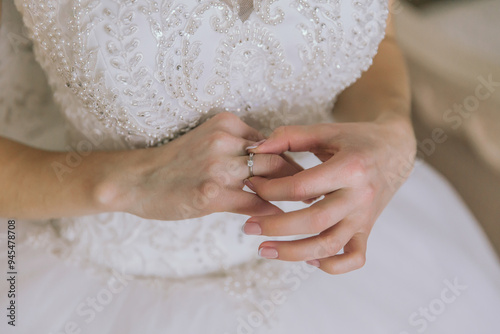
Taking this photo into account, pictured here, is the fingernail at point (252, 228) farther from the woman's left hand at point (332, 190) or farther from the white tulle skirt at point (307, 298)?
the white tulle skirt at point (307, 298)

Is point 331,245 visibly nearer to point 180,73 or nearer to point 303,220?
point 303,220

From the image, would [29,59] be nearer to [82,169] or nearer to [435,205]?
[82,169]

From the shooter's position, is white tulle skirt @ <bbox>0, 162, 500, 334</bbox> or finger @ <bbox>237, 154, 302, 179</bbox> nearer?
finger @ <bbox>237, 154, 302, 179</bbox>

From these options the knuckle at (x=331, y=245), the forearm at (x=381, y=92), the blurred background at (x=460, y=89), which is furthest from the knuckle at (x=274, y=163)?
the blurred background at (x=460, y=89)

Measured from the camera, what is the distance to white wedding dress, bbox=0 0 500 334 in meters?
0.53

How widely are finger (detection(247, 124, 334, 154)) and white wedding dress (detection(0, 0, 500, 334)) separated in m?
0.09

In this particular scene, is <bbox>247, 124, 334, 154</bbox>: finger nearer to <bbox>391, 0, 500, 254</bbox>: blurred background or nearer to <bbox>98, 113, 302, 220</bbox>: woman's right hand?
<bbox>98, 113, 302, 220</bbox>: woman's right hand

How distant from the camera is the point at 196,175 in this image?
551 millimetres

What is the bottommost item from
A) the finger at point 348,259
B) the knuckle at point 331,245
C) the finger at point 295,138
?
the finger at point 348,259

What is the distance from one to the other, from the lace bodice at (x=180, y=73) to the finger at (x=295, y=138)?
3.6 inches

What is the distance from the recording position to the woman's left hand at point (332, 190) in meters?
0.52

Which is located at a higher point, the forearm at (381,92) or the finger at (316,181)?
the finger at (316,181)

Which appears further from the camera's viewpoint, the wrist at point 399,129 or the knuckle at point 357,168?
the wrist at point 399,129

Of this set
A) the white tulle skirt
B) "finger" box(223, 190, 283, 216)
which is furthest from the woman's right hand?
the white tulle skirt
